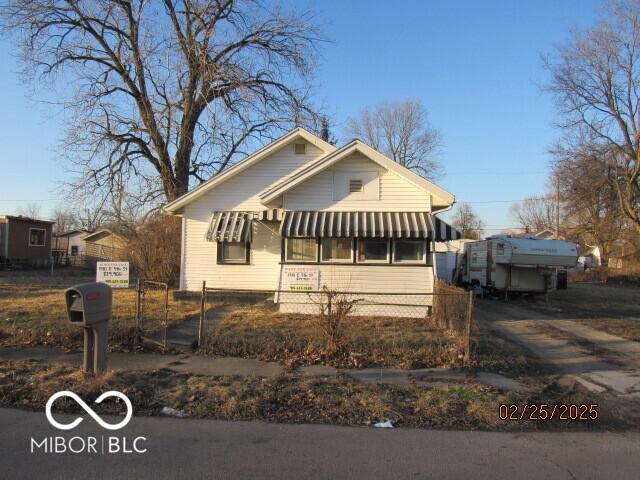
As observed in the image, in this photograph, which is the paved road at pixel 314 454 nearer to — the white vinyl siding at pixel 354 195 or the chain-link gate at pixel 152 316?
the chain-link gate at pixel 152 316

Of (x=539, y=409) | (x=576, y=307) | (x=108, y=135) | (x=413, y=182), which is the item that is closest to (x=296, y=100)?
(x=108, y=135)

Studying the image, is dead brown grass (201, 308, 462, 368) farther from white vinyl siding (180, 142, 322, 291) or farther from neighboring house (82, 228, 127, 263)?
neighboring house (82, 228, 127, 263)

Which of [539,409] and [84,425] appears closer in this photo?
[84,425]

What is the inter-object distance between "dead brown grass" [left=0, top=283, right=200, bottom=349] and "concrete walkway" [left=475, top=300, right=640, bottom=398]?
762 centimetres

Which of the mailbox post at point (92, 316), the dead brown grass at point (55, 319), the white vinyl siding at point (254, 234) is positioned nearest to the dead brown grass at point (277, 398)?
the mailbox post at point (92, 316)

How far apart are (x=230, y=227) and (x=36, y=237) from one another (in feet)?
98.5

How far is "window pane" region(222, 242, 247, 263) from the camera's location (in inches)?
622

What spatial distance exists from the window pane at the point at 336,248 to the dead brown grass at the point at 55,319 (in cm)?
381

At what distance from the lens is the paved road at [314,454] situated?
4.08m

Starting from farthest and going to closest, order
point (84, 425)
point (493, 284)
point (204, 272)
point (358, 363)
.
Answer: point (493, 284)
point (204, 272)
point (358, 363)
point (84, 425)

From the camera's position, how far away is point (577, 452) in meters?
4.60

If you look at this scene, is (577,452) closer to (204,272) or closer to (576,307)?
(204,272)

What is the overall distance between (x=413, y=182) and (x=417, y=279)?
2624 millimetres

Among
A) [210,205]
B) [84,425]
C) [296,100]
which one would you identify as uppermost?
[296,100]
